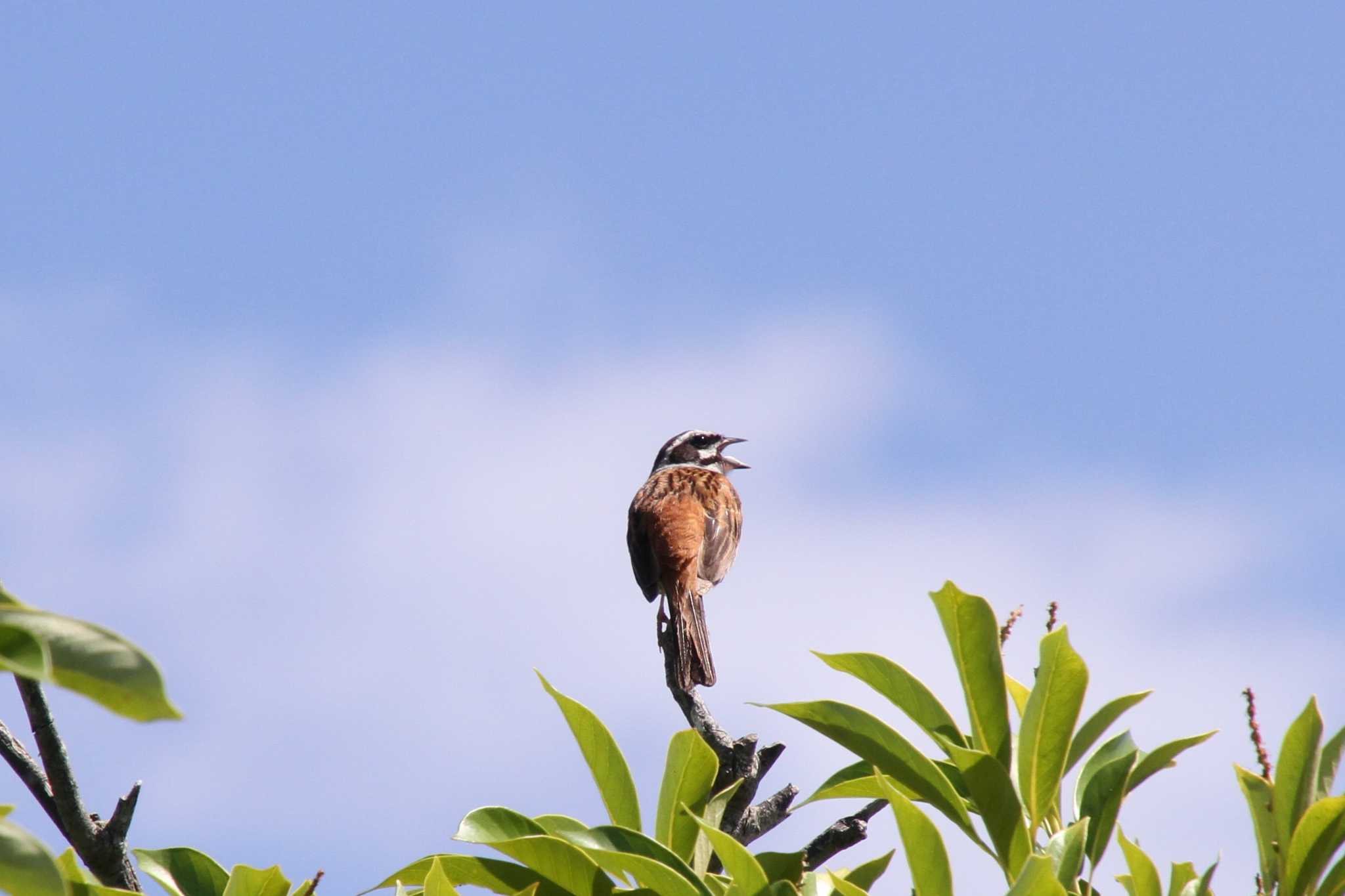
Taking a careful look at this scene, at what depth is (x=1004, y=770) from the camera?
2.33 metres

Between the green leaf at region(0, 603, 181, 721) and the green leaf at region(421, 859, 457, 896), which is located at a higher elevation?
the green leaf at region(0, 603, 181, 721)

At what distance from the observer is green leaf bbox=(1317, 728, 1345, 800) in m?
2.51

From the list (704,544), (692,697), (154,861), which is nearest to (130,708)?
(154,861)

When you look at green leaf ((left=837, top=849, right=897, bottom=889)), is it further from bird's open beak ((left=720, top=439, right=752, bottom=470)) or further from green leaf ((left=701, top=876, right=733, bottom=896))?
bird's open beak ((left=720, top=439, right=752, bottom=470))

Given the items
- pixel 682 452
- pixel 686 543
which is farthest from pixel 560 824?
pixel 682 452

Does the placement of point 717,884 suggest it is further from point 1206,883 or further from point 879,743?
point 1206,883

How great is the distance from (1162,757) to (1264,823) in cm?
21

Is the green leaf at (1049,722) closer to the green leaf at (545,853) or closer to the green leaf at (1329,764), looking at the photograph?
the green leaf at (1329,764)

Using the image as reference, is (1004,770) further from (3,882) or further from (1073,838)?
(3,882)

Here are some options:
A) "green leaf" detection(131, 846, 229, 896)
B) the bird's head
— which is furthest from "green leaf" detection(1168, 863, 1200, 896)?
the bird's head

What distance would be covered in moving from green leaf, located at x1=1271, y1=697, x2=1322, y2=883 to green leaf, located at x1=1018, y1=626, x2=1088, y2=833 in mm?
389

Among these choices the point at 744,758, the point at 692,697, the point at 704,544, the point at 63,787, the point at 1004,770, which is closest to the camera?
the point at 63,787

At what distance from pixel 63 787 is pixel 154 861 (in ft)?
1.83

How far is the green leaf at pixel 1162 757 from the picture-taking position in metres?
2.65
